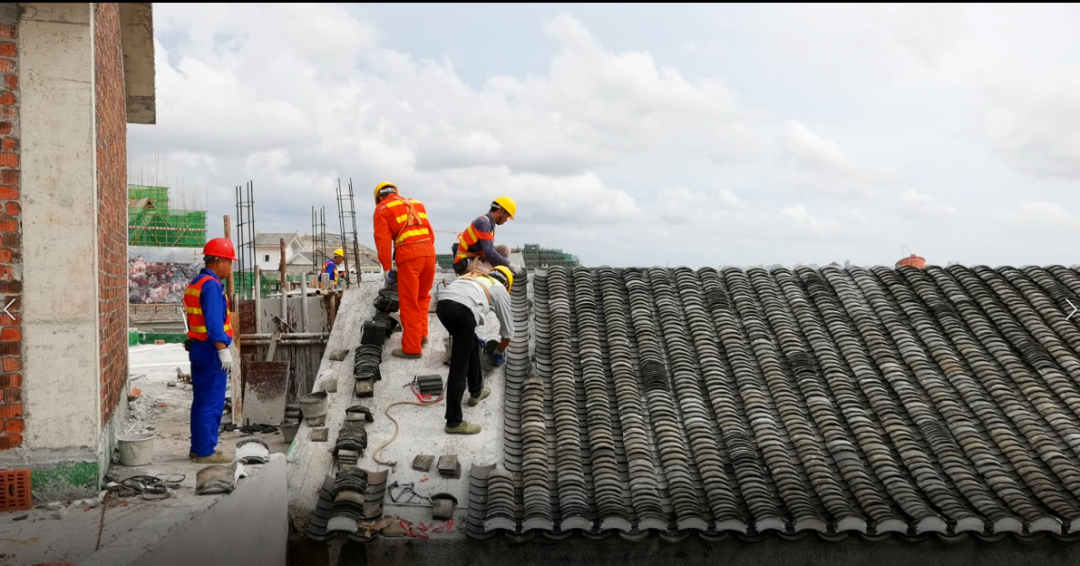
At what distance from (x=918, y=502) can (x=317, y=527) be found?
4.91m

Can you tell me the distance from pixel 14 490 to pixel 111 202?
8.83ft

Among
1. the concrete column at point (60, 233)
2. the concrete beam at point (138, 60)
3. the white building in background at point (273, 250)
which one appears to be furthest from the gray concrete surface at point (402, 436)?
the white building in background at point (273, 250)

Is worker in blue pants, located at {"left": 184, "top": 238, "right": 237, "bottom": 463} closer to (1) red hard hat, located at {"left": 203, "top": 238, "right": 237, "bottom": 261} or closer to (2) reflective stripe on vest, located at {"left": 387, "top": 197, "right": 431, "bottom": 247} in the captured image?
(1) red hard hat, located at {"left": 203, "top": 238, "right": 237, "bottom": 261}

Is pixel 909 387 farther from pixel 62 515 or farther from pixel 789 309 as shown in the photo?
pixel 62 515

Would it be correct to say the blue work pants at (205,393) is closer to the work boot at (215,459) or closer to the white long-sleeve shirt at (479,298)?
the work boot at (215,459)

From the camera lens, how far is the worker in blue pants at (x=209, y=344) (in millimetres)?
6059

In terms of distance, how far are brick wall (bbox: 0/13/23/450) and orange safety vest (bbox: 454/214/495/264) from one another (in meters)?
4.34

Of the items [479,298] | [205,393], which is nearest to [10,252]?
[205,393]

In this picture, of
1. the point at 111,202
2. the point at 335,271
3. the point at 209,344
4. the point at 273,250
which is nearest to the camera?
the point at 209,344

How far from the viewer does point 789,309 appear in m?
9.62

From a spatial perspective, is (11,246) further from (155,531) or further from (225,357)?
(155,531)

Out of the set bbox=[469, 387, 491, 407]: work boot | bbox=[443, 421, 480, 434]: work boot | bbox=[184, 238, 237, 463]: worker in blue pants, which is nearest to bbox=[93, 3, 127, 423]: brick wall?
bbox=[184, 238, 237, 463]: worker in blue pants

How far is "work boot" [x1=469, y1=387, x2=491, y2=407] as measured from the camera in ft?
26.0

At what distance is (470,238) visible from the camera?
861cm
